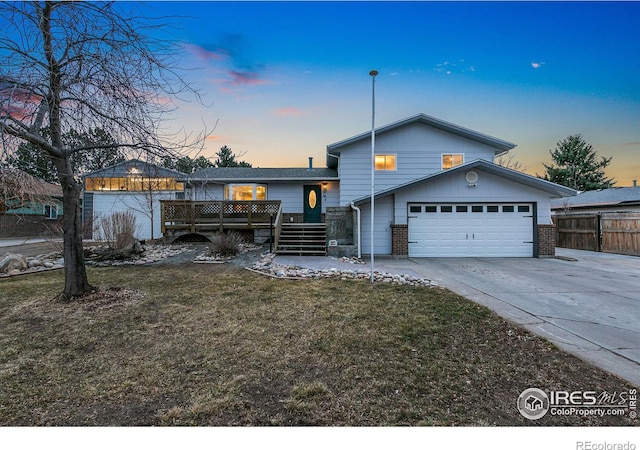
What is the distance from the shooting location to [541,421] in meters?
2.18

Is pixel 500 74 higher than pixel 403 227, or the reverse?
pixel 500 74

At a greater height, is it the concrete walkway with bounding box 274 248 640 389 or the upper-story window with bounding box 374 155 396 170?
the upper-story window with bounding box 374 155 396 170

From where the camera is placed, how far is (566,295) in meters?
5.80

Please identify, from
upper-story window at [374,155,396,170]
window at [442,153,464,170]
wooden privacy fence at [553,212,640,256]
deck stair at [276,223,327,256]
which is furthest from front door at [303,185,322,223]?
wooden privacy fence at [553,212,640,256]

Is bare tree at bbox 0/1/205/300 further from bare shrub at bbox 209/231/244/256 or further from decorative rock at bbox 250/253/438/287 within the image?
bare shrub at bbox 209/231/244/256

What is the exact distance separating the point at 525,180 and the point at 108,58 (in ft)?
42.9

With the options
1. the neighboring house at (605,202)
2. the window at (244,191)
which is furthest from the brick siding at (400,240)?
the neighboring house at (605,202)

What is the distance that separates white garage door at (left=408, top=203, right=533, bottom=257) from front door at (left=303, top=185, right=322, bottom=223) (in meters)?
6.40

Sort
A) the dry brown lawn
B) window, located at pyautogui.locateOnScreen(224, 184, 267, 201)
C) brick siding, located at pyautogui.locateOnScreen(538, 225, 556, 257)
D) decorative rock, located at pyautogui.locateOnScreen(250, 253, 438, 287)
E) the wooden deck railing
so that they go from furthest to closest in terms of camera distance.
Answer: window, located at pyautogui.locateOnScreen(224, 184, 267, 201)
the wooden deck railing
brick siding, located at pyautogui.locateOnScreen(538, 225, 556, 257)
decorative rock, located at pyautogui.locateOnScreen(250, 253, 438, 287)
the dry brown lawn

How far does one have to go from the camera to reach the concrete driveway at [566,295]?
3451 millimetres

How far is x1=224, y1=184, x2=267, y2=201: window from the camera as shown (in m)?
15.9

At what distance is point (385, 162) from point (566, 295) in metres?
9.36

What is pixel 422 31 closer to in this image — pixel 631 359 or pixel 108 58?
pixel 108 58
